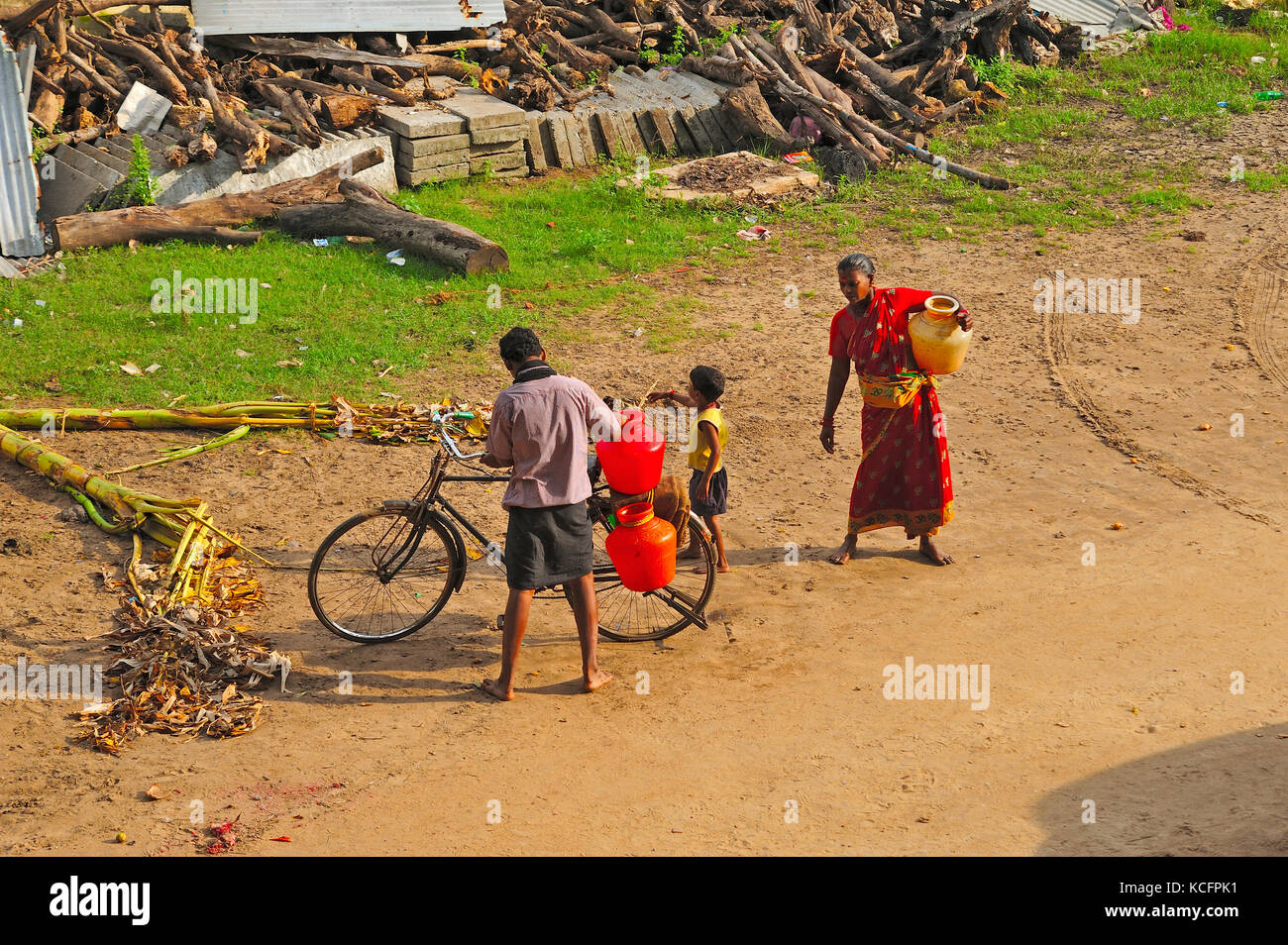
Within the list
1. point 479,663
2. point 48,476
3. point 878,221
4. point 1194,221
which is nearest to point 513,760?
point 479,663

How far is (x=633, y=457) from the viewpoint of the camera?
5.61 metres

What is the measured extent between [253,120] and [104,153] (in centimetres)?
153

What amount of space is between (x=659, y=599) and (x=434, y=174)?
8.12 meters

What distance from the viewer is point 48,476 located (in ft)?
24.0

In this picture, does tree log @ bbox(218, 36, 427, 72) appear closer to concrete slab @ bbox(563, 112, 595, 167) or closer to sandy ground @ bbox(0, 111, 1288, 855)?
concrete slab @ bbox(563, 112, 595, 167)

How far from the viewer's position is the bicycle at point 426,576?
19.1 ft

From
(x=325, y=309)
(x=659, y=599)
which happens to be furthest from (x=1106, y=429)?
(x=325, y=309)

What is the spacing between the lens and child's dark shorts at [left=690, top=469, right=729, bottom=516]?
6.59 metres

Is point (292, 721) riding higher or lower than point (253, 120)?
lower

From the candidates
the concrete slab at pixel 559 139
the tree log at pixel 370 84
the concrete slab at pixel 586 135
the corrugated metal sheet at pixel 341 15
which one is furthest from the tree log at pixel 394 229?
the corrugated metal sheet at pixel 341 15

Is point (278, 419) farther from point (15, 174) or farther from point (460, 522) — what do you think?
point (15, 174)

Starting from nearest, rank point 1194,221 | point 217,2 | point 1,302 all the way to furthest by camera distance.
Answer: point 1,302, point 1194,221, point 217,2

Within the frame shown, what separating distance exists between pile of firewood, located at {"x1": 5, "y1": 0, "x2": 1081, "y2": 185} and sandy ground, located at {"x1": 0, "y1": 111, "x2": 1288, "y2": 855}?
538cm

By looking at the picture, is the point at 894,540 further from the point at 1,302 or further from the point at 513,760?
the point at 1,302
